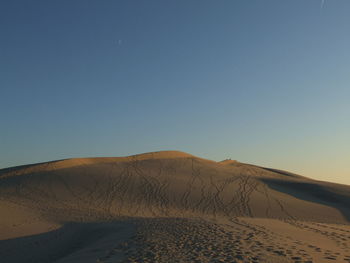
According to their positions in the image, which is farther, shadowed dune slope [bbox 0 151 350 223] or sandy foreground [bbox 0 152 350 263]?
shadowed dune slope [bbox 0 151 350 223]

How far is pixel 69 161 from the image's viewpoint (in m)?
33.4

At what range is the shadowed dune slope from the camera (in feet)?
67.5

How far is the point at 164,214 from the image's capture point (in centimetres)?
1964

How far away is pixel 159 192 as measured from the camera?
24672mm

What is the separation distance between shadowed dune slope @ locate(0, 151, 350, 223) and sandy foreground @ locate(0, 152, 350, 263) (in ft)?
0.28

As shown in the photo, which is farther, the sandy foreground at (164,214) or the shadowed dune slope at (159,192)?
the shadowed dune slope at (159,192)

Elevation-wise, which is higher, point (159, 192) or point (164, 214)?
point (159, 192)

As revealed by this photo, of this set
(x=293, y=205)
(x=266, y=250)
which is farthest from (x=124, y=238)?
(x=293, y=205)

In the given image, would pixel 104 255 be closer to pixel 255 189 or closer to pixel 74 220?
pixel 74 220

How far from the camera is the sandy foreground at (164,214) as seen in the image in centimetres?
848

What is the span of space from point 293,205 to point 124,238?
17421 mm

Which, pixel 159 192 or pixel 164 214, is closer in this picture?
pixel 164 214

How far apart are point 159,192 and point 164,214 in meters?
5.09

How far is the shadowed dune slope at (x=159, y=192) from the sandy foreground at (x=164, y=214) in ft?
0.28
